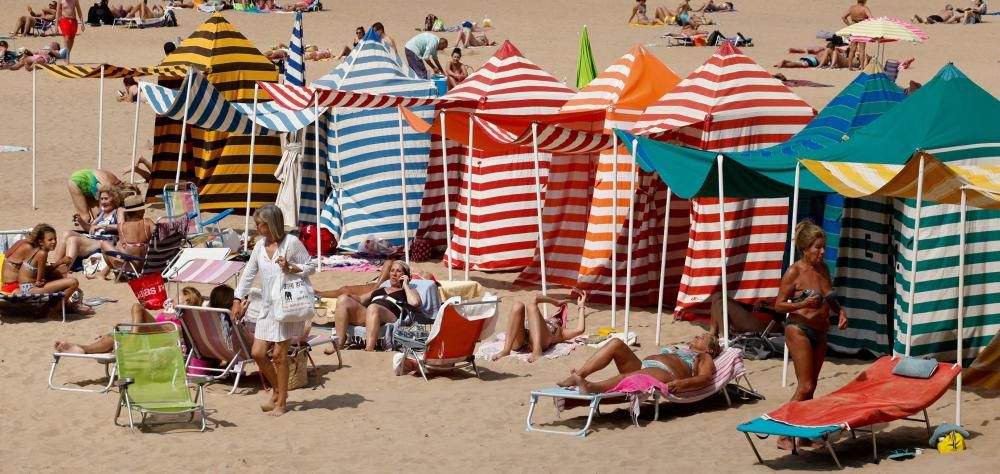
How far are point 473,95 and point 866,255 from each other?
4.55 m

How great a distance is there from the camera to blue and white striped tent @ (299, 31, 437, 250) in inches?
546

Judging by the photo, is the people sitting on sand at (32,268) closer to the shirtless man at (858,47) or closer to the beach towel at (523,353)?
the beach towel at (523,353)

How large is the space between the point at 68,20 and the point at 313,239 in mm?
12010

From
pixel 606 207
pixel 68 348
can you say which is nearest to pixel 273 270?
pixel 68 348

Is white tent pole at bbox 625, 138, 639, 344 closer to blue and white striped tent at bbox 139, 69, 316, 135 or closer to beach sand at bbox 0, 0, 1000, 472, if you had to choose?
beach sand at bbox 0, 0, 1000, 472

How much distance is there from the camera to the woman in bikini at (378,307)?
33.0ft

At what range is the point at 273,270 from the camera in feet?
26.6

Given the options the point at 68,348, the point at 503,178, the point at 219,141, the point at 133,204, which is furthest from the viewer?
the point at 219,141

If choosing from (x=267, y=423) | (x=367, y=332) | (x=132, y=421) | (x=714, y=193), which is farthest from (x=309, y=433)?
(x=714, y=193)

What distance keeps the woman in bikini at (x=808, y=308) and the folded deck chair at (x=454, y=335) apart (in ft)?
7.32

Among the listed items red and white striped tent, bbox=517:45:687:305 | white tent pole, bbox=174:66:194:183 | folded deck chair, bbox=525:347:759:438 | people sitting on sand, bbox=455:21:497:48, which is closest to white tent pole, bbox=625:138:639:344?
red and white striped tent, bbox=517:45:687:305

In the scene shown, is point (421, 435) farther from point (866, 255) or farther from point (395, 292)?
point (866, 255)

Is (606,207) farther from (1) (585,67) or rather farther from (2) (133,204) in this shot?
(1) (585,67)

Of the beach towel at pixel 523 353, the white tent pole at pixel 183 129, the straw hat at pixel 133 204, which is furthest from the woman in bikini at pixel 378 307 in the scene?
the white tent pole at pixel 183 129
